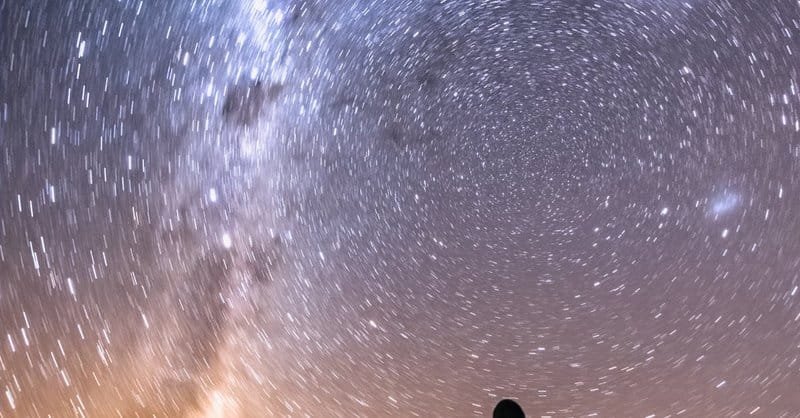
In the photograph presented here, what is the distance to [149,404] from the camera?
464cm

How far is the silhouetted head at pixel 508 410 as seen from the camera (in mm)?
1552

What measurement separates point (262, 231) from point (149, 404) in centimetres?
169

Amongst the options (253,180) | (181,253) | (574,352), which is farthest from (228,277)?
(574,352)

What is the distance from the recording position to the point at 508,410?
1.55 m

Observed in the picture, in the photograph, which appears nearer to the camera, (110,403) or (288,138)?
(110,403)

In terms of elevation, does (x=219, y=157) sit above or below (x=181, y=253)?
above

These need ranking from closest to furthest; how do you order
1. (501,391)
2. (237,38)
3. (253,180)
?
(237,38) → (253,180) → (501,391)

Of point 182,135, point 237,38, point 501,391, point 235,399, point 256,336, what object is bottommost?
point 501,391

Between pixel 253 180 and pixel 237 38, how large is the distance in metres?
1.44

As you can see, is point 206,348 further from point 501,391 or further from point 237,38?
point 501,391

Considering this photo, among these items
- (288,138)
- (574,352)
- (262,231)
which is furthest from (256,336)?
(574,352)

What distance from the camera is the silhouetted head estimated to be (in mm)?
1552

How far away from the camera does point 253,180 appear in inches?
217

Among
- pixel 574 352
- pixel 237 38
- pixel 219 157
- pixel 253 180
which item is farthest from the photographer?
pixel 574 352
